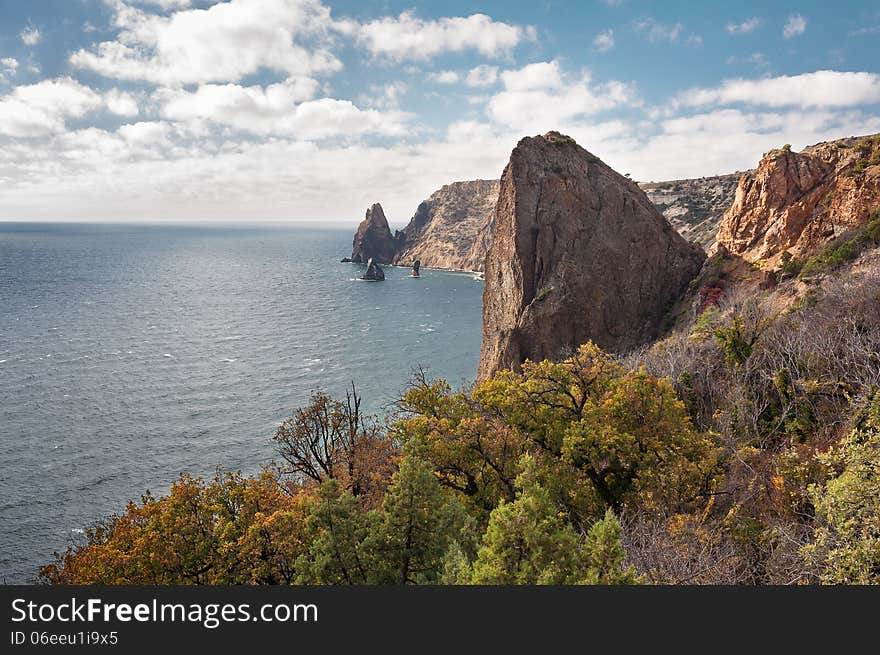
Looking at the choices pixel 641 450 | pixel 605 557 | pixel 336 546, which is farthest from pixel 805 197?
pixel 336 546

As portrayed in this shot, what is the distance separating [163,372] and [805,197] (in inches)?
3314

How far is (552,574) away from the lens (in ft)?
36.7

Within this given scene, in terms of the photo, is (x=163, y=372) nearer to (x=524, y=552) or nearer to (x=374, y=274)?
(x=524, y=552)

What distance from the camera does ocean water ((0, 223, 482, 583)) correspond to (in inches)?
1810

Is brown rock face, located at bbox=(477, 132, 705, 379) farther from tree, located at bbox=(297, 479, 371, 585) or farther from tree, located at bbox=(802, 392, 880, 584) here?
tree, located at bbox=(297, 479, 371, 585)

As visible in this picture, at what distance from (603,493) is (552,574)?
12.0 metres

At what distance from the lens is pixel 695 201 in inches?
5025

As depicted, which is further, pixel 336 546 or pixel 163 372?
pixel 163 372

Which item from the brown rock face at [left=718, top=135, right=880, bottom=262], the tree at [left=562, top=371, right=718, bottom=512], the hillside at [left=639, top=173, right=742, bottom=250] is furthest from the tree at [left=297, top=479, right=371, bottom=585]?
the hillside at [left=639, top=173, right=742, bottom=250]

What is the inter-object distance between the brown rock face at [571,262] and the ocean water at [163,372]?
16.1 m

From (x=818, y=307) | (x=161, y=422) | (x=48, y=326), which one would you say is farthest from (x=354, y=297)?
(x=818, y=307)

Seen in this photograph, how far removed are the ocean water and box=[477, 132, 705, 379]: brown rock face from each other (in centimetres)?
1612

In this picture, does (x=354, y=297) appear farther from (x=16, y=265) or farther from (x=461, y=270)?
(x=16, y=265)

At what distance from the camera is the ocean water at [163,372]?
45969 millimetres
